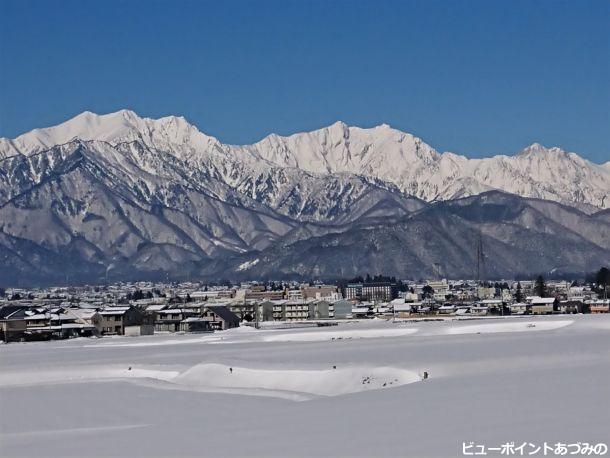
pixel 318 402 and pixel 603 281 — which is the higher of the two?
pixel 603 281

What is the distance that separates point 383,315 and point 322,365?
105986 mm

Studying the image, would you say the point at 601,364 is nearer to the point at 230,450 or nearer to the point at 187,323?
the point at 230,450

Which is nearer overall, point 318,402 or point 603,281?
point 318,402

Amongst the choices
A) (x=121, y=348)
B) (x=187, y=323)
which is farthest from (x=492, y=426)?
(x=187, y=323)

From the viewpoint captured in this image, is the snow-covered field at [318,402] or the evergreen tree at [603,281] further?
the evergreen tree at [603,281]

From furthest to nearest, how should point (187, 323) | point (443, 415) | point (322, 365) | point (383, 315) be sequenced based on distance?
point (383, 315), point (187, 323), point (322, 365), point (443, 415)

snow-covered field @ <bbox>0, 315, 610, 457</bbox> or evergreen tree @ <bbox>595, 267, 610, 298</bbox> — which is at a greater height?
evergreen tree @ <bbox>595, 267, 610, 298</bbox>

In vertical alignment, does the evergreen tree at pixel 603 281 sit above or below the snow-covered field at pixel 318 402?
above

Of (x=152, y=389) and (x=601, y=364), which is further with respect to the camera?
(x=152, y=389)

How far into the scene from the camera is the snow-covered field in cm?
2355

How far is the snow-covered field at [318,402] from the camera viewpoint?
927 inches

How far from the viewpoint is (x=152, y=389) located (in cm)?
4366

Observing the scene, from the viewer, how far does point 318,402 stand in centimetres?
3222

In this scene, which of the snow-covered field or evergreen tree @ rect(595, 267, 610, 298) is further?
evergreen tree @ rect(595, 267, 610, 298)
